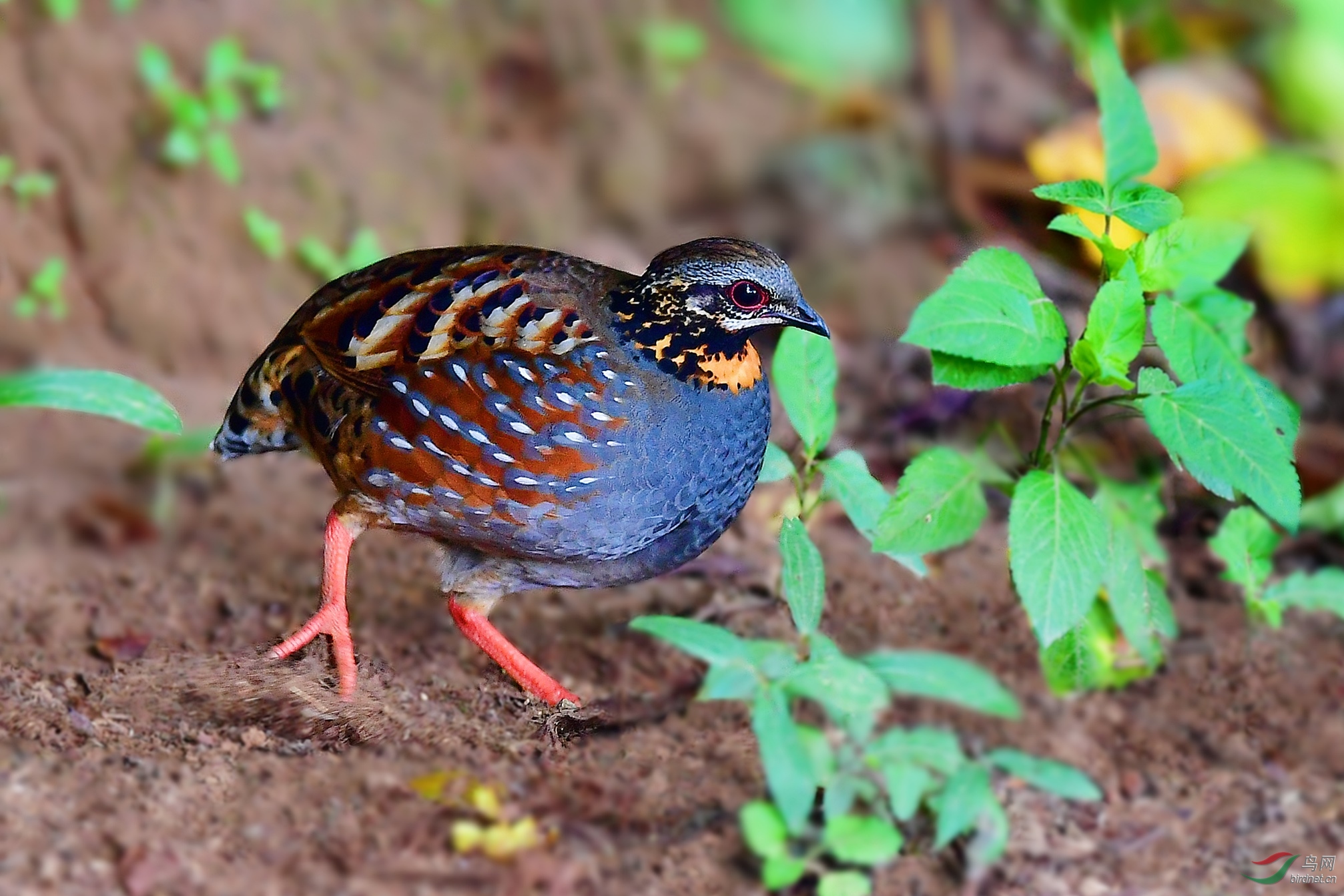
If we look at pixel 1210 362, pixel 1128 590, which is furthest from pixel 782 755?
pixel 1210 362

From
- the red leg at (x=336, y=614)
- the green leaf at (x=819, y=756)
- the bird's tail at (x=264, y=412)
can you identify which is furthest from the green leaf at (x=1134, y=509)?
the bird's tail at (x=264, y=412)

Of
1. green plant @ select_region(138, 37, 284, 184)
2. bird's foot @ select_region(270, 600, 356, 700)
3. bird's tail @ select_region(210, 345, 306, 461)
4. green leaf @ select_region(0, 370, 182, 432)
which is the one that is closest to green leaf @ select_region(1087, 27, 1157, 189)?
bird's tail @ select_region(210, 345, 306, 461)

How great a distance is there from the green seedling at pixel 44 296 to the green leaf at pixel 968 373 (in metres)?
3.32

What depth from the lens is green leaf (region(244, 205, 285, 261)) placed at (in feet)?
16.8

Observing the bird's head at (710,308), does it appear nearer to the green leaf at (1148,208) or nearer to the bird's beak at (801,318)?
the bird's beak at (801,318)

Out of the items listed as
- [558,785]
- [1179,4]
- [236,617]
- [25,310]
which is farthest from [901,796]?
[1179,4]

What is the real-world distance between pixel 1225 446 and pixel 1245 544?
40.4 inches

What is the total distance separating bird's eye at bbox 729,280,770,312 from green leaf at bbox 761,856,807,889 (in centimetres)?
144

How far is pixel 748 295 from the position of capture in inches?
118

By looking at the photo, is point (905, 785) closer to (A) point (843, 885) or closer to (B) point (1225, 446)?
(A) point (843, 885)

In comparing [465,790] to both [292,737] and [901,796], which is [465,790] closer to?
[292,737]

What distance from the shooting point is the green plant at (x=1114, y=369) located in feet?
9.59

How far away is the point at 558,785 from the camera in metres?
3.43

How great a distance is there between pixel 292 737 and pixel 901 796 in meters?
1.54
